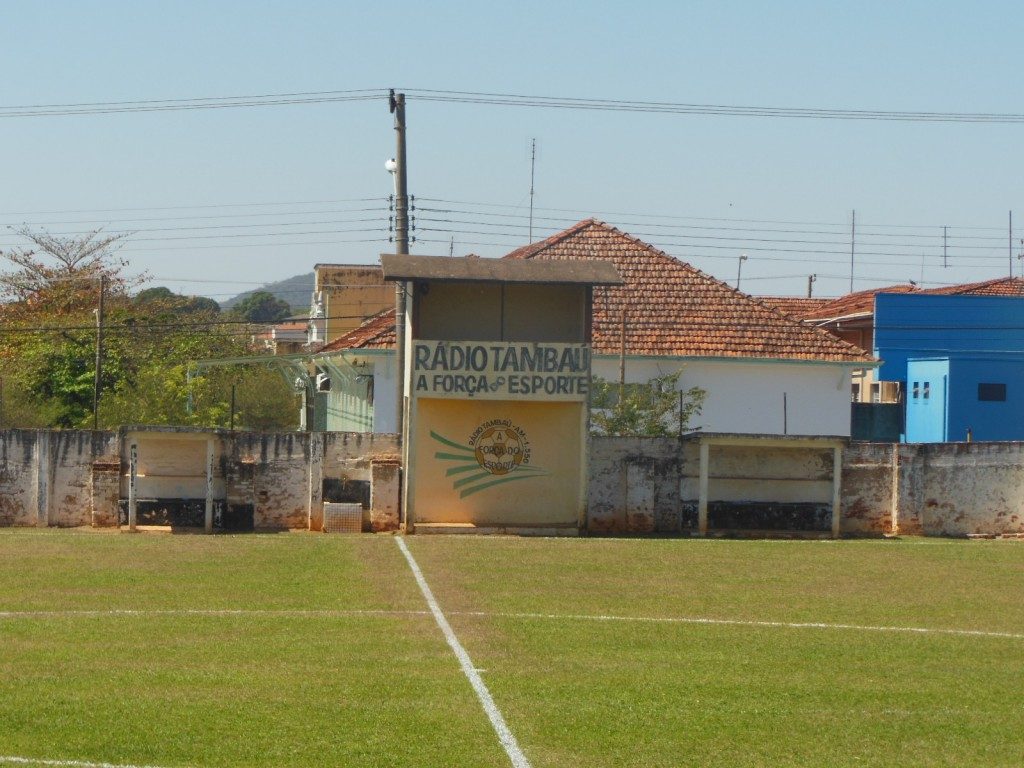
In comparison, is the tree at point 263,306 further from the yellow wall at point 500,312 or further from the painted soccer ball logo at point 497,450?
the painted soccer ball logo at point 497,450

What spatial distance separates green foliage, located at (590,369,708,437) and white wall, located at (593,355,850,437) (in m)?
2.23

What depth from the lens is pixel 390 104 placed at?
115 ft

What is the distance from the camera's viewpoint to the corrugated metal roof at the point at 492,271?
2728cm

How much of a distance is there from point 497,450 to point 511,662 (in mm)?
16213

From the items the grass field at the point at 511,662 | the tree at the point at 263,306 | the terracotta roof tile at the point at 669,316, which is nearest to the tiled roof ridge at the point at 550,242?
the terracotta roof tile at the point at 669,316

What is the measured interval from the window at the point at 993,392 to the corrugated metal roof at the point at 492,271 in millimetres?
23351

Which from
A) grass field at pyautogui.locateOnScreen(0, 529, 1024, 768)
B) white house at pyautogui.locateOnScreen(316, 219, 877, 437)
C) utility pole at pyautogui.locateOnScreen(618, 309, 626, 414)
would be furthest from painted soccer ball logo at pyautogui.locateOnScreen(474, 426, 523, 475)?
white house at pyautogui.locateOnScreen(316, 219, 877, 437)

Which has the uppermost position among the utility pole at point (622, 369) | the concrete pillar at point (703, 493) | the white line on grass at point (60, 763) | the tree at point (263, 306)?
the tree at point (263, 306)

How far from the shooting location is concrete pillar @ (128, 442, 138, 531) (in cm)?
2789

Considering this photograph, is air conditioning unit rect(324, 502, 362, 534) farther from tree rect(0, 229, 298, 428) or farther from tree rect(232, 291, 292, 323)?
tree rect(232, 291, 292, 323)

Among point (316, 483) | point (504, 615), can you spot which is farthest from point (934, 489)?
point (504, 615)

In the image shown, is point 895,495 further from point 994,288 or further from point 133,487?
point 994,288

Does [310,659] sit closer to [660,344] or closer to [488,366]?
[488,366]

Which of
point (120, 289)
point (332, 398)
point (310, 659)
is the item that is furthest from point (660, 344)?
point (120, 289)
